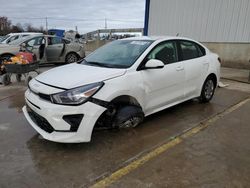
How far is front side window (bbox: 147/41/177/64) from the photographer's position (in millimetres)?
3931

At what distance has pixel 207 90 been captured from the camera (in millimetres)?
5148

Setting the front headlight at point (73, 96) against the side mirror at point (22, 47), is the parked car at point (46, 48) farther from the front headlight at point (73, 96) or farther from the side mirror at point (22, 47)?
the front headlight at point (73, 96)

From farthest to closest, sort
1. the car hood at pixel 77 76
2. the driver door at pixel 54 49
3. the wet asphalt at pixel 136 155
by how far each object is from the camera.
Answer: the driver door at pixel 54 49, the car hood at pixel 77 76, the wet asphalt at pixel 136 155

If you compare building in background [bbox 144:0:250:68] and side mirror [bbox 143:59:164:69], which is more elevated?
building in background [bbox 144:0:250:68]

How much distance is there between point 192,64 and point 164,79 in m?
0.99

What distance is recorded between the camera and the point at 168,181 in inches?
98.5

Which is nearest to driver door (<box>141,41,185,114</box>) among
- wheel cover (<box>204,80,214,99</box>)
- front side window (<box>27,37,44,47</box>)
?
wheel cover (<box>204,80,214,99</box>)

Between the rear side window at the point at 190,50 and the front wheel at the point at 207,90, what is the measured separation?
2.04ft

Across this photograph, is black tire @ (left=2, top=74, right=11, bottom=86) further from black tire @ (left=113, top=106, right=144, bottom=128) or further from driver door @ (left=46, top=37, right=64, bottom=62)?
black tire @ (left=113, top=106, right=144, bottom=128)

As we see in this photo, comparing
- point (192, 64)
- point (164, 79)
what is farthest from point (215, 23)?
point (164, 79)

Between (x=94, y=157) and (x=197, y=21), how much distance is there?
1041 cm

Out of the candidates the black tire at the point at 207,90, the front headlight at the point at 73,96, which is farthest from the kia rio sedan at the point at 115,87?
the black tire at the point at 207,90

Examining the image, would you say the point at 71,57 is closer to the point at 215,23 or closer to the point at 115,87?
the point at 215,23

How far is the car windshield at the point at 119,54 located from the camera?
3654 mm
